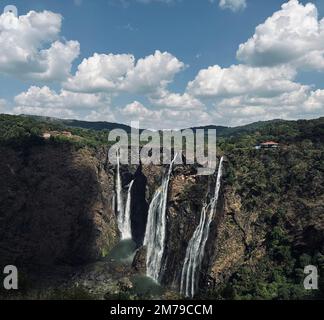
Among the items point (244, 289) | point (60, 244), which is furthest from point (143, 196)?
point (244, 289)

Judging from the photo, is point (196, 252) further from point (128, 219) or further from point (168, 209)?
point (128, 219)

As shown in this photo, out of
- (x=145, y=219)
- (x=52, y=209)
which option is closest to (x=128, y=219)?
(x=145, y=219)

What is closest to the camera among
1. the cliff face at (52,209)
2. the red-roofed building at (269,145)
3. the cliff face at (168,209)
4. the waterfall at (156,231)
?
the cliff face at (168,209)

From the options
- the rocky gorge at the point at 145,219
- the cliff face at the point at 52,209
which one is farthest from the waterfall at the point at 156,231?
the cliff face at the point at 52,209

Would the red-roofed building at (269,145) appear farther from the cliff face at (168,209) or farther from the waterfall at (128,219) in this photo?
the waterfall at (128,219)

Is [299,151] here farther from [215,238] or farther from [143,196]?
[143,196]

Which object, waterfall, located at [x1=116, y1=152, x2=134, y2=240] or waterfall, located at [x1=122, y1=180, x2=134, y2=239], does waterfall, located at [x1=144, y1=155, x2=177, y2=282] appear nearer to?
waterfall, located at [x1=122, y1=180, x2=134, y2=239]

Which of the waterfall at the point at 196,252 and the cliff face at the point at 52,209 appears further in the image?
the cliff face at the point at 52,209
